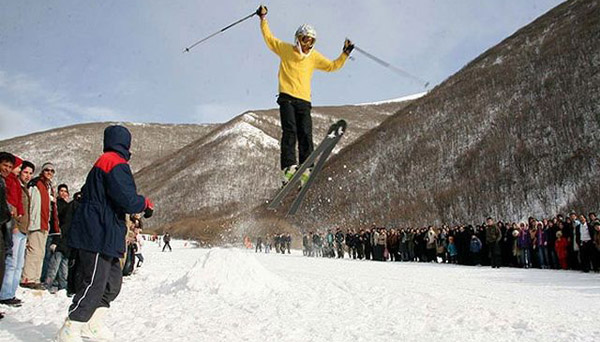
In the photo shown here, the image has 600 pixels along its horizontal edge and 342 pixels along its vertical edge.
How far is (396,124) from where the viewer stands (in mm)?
61688

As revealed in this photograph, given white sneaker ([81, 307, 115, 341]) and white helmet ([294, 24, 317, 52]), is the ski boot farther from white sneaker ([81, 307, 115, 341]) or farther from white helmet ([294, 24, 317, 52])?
white sneaker ([81, 307, 115, 341])

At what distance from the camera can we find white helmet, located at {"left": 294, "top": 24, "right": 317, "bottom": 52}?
661cm

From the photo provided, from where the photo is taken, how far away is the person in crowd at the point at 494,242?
55.8 ft

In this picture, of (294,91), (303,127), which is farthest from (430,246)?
(294,91)

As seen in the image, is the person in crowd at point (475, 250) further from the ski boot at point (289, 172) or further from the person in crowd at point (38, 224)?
the person in crowd at point (38, 224)

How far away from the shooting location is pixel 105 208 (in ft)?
13.7

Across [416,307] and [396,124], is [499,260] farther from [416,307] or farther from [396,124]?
[396,124]

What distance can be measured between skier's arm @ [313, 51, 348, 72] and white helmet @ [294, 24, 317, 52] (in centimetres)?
25

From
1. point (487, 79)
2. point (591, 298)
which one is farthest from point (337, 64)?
point (487, 79)

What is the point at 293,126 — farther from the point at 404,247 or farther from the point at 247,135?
the point at 247,135

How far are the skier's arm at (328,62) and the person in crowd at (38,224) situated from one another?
4.20 metres

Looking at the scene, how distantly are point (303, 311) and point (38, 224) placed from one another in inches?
167

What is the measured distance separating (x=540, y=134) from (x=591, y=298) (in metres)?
35.9

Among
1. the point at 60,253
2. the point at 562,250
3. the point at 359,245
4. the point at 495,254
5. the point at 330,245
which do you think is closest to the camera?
the point at 60,253
